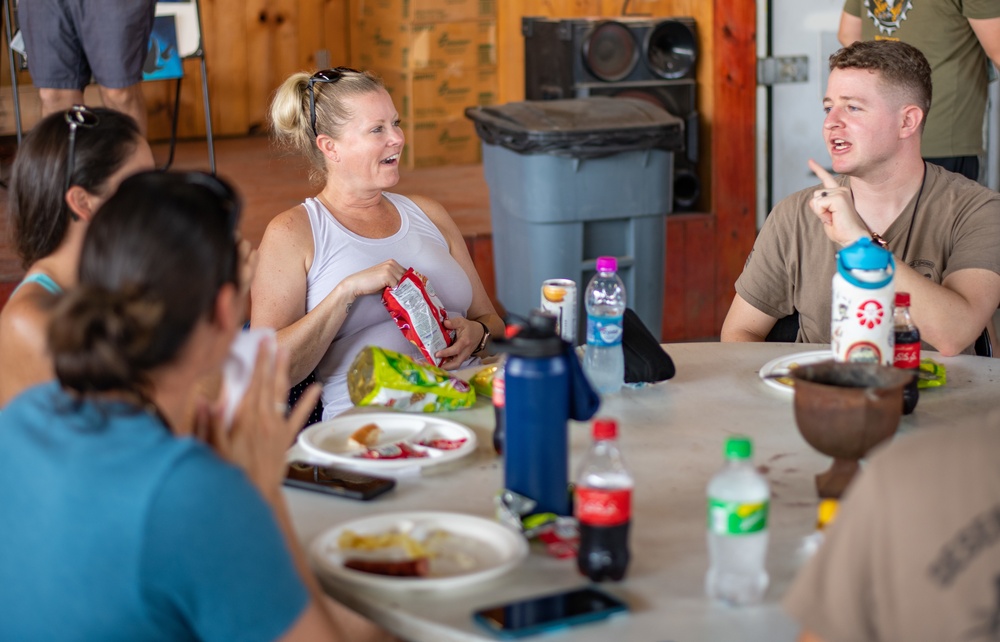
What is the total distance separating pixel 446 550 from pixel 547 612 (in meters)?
0.21

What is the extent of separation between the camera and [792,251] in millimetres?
2756

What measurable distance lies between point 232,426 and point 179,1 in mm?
4757

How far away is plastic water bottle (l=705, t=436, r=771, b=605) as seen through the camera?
1.39 metres

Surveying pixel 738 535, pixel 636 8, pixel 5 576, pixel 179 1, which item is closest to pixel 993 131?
pixel 636 8

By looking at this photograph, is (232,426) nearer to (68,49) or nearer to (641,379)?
(641,379)

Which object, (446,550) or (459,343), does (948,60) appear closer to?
(459,343)

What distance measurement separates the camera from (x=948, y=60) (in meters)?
4.17

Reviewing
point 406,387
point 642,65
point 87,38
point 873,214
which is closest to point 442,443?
point 406,387

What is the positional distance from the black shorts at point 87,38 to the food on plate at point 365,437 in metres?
2.99

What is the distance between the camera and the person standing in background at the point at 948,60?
4.11 metres

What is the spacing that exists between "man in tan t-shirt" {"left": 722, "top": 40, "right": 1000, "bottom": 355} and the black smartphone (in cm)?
123

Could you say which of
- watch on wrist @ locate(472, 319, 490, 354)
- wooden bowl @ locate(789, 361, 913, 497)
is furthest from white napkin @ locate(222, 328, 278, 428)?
watch on wrist @ locate(472, 319, 490, 354)

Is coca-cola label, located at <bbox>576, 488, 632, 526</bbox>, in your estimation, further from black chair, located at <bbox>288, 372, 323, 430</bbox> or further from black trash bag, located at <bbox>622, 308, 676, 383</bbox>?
black chair, located at <bbox>288, 372, 323, 430</bbox>

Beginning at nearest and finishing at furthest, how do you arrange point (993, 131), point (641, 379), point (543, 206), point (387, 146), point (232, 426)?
point (232, 426) < point (641, 379) < point (387, 146) < point (543, 206) < point (993, 131)
